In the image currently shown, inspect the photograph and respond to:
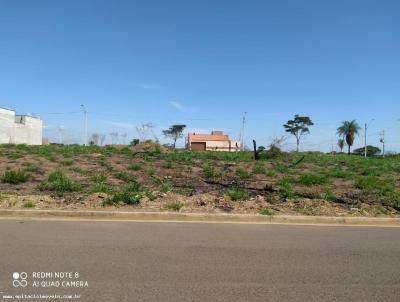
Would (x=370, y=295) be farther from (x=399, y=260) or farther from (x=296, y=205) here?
(x=296, y=205)

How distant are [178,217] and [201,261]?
11.5 feet

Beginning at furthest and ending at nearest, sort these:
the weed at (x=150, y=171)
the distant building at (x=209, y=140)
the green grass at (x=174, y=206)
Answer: the distant building at (x=209, y=140) < the weed at (x=150, y=171) < the green grass at (x=174, y=206)

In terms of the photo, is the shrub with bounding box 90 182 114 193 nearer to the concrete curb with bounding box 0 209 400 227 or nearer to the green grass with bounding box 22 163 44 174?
the concrete curb with bounding box 0 209 400 227

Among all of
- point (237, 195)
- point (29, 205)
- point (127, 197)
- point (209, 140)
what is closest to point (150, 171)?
point (127, 197)

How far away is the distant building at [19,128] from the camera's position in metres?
65.2

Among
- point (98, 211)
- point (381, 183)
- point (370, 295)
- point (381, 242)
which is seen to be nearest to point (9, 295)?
point (370, 295)

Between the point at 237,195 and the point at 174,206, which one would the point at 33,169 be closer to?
the point at 174,206

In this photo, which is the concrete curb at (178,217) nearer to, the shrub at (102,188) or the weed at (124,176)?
the shrub at (102,188)

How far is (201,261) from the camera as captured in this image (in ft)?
20.0

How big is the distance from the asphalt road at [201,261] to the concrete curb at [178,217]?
2.01ft

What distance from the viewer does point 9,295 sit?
4.64 m

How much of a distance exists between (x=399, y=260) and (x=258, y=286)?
2677 millimetres

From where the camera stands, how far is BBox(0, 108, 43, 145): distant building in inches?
2566

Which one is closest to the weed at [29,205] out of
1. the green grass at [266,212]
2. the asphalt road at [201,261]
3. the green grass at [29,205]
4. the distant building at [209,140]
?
the green grass at [29,205]
